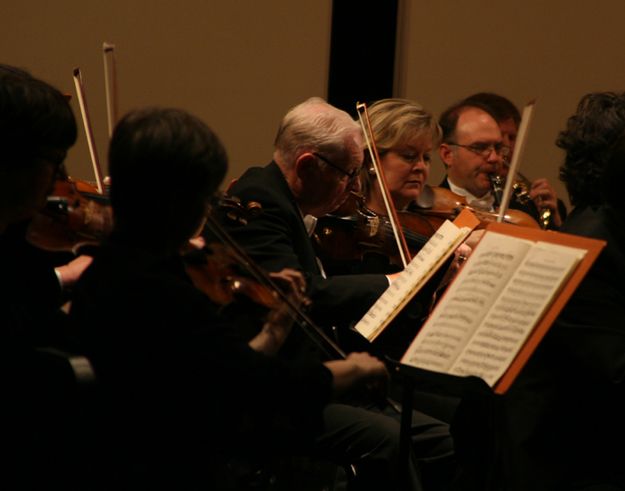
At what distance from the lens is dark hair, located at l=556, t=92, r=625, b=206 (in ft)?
7.59

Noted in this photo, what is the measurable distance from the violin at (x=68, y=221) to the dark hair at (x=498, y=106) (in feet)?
7.06

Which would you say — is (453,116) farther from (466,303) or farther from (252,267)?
(252,267)

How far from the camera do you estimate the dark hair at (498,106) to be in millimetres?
4176

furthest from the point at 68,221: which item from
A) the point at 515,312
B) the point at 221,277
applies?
the point at 515,312

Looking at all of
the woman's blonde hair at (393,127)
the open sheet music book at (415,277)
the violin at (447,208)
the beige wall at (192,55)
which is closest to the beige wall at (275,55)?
the beige wall at (192,55)

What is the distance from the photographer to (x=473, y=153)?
4043mm

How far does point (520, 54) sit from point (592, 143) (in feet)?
8.37

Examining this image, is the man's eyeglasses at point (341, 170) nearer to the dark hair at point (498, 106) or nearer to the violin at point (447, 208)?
the violin at point (447, 208)

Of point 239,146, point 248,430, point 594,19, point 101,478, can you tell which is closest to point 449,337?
point 248,430

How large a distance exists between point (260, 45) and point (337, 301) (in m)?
2.21

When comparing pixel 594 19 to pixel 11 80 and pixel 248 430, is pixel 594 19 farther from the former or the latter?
pixel 11 80

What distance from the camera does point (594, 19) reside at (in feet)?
15.5

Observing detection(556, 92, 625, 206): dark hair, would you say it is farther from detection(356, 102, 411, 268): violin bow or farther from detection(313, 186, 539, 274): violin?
detection(313, 186, 539, 274): violin

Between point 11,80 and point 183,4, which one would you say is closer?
point 11,80
